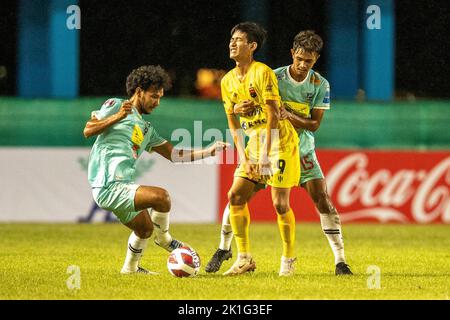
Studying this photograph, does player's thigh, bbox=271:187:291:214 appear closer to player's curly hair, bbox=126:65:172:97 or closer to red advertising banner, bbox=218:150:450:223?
player's curly hair, bbox=126:65:172:97

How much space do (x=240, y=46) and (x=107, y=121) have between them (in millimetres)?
1295

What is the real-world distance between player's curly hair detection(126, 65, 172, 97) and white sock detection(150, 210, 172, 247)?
3.63 ft

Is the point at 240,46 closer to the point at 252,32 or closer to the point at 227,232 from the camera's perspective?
the point at 252,32

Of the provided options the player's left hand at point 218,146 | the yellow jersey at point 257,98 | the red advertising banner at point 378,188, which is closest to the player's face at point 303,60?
the yellow jersey at point 257,98

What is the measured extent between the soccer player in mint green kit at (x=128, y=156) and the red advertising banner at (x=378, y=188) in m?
6.64

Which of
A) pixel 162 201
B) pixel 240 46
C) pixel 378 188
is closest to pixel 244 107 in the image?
pixel 240 46

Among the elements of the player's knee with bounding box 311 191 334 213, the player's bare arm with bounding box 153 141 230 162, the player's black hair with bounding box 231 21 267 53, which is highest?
the player's black hair with bounding box 231 21 267 53

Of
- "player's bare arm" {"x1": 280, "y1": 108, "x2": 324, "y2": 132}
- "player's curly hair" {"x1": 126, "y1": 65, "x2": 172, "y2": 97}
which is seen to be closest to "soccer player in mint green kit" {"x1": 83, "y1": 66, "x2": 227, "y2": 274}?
"player's curly hair" {"x1": 126, "y1": 65, "x2": 172, "y2": 97}

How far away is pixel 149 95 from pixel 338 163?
23.5 ft

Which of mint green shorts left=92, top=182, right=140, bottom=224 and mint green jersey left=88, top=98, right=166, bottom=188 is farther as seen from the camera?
mint green jersey left=88, top=98, right=166, bottom=188

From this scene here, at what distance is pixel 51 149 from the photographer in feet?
50.7

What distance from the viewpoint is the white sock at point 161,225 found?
9.18 m

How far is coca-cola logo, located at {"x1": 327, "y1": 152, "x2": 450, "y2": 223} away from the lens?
1558cm

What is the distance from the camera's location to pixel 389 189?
15.6m
